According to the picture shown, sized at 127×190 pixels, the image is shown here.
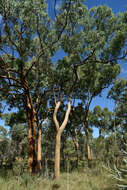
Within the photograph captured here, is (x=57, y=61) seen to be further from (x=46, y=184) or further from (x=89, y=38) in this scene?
(x=46, y=184)

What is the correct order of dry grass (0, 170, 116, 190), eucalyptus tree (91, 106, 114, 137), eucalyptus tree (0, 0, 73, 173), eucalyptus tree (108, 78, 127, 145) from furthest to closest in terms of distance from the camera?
eucalyptus tree (91, 106, 114, 137)
eucalyptus tree (108, 78, 127, 145)
eucalyptus tree (0, 0, 73, 173)
dry grass (0, 170, 116, 190)

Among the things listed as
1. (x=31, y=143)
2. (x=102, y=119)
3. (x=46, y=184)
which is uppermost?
(x=102, y=119)

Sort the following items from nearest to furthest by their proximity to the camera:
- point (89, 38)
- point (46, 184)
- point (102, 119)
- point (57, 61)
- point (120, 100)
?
point (46, 184) < point (89, 38) < point (57, 61) < point (120, 100) < point (102, 119)

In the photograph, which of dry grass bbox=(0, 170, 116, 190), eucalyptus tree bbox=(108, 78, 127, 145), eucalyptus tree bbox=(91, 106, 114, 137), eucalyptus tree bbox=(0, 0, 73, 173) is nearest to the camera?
dry grass bbox=(0, 170, 116, 190)

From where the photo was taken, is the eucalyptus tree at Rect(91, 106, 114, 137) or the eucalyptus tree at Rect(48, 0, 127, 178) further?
the eucalyptus tree at Rect(91, 106, 114, 137)

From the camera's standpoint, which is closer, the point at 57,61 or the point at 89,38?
the point at 89,38

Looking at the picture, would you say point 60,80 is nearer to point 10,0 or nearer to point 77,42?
point 77,42

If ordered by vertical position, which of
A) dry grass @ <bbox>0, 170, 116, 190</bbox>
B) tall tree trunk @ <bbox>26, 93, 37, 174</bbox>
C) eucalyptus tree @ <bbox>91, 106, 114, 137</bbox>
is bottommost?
dry grass @ <bbox>0, 170, 116, 190</bbox>

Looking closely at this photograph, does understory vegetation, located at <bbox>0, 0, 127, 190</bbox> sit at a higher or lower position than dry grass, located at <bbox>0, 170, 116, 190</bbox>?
higher

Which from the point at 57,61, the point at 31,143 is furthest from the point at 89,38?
the point at 31,143

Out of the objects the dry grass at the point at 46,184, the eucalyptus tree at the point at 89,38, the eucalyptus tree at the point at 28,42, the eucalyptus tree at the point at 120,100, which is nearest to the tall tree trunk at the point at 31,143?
the eucalyptus tree at the point at 28,42

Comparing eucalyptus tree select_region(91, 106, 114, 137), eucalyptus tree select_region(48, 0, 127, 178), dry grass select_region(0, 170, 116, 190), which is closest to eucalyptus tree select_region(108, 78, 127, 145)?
eucalyptus tree select_region(91, 106, 114, 137)

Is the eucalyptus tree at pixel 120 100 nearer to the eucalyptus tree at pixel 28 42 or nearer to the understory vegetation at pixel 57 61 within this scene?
the understory vegetation at pixel 57 61

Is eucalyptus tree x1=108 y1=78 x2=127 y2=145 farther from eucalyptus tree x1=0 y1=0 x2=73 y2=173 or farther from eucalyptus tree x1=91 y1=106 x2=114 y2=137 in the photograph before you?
eucalyptus tree x1=0 y1=0 x2=73 y2=173
